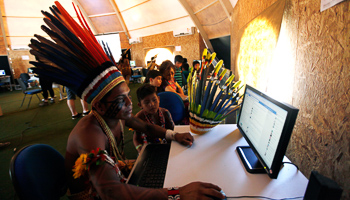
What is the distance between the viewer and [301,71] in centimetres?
→ 102

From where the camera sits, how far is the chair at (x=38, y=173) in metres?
0.74

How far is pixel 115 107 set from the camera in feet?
3.35

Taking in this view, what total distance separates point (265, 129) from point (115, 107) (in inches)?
32.1

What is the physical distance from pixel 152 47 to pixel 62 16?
376 inches

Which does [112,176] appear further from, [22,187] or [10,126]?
[10,126]

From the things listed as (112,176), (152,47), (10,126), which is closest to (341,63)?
(112,176)

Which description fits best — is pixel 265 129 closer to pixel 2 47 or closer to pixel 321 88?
pixel 321 88

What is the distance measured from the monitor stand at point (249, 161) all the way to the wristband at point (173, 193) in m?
0.39

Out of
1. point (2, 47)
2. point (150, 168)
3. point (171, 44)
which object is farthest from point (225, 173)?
point (2, 47)

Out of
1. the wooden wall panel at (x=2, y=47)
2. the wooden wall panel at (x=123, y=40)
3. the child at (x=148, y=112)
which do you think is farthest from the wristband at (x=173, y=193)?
the wooden wall panel at (x=2, y=47)

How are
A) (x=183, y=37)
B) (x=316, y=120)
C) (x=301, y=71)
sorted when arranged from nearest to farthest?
(x=316, y=120) → (x=301, y=71) → (x=183, y=37)

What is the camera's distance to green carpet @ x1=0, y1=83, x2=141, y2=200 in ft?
8.00

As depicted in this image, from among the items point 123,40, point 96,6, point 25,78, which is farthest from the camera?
point 123,40

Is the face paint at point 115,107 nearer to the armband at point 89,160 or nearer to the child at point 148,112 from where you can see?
the armband at point 89,160
